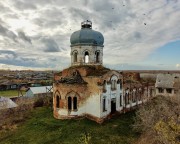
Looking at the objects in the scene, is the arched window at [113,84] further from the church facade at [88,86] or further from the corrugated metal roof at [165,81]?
the corrugated metal roof at [165,81]

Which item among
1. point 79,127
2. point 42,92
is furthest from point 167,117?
point 42,92

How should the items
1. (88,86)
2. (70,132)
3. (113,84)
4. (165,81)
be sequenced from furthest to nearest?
1. (165,81)
2. (113,84)
3. (88,86)
4. (70,132)

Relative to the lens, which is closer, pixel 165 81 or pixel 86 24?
pixel 86 24

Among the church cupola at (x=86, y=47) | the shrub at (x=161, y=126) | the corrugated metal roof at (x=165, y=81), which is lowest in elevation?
the shrub at (x=161, y=126)

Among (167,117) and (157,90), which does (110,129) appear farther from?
(157,90)

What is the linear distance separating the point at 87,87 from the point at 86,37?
23.3 feet

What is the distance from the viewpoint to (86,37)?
28.0m

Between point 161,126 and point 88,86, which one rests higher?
point 88,86

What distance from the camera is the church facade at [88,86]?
2416cm

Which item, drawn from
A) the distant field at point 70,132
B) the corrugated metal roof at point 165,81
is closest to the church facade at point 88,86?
the distant field at point 70,132

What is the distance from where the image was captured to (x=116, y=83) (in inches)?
1055

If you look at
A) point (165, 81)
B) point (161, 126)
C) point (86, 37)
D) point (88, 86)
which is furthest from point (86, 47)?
point (165, 81)

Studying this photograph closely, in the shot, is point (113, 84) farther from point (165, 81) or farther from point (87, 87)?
point (165, 81)

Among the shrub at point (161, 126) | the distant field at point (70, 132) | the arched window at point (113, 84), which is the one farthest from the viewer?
the arched window at point (113, 84)
